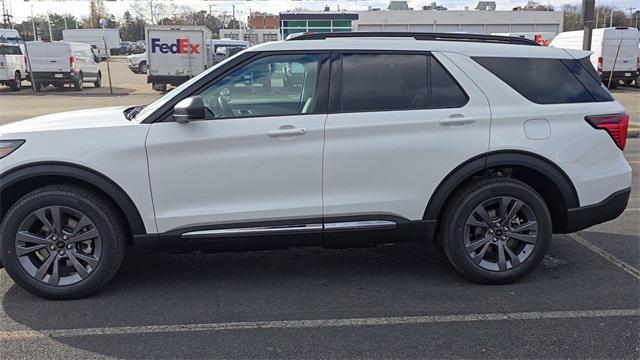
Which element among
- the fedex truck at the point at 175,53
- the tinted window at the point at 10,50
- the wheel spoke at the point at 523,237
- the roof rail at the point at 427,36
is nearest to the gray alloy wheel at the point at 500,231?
the wheel spoke at the point at 523,237

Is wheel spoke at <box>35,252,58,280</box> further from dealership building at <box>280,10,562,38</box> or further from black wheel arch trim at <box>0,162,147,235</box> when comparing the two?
dealership building at <box>280,10,562,38</box>

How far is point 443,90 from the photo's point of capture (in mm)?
4027

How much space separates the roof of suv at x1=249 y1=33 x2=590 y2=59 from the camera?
13.1 ft

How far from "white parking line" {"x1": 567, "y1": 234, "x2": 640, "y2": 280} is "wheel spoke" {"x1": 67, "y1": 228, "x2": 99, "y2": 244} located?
4.00m

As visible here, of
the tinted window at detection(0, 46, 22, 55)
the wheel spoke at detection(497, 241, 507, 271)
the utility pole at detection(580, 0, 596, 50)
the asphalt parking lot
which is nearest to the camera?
the asphalt parking lot

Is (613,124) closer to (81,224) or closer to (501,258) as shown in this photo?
(501,258)

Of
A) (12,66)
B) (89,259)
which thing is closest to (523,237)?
(89,259)

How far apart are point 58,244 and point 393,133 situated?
2.42 m

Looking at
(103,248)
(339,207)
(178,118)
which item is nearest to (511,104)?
(339,207)

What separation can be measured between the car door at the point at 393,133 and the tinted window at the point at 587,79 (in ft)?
2.68

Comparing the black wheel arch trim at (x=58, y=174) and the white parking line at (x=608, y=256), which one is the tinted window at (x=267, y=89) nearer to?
the black wheel arch trim at (x=58, y=174)

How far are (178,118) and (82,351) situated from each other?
154 centimetres

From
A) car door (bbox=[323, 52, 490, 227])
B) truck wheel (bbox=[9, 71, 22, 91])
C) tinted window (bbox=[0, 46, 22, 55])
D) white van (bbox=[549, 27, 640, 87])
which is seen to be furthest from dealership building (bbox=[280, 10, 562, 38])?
car door (bbox=[323, 52, 490, 227])

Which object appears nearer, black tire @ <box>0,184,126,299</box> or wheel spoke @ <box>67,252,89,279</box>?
black tire @ <box>0,184,126,299</box>
